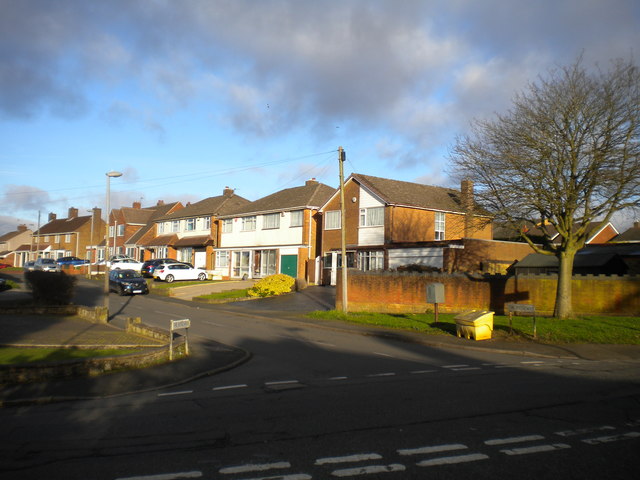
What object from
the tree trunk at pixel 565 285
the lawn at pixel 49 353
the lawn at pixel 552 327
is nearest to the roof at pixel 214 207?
the lawn at pixel 552 327

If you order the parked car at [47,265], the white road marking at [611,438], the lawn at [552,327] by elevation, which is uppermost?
the parked car at [47,265]

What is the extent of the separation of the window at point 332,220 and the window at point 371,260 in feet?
12.7

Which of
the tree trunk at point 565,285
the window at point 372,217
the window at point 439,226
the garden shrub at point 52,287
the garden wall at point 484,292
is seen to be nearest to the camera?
the tree trunk at point 565,285

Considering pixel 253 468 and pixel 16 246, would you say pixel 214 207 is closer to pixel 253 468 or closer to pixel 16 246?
pixel 253 468

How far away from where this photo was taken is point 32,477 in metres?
5.63

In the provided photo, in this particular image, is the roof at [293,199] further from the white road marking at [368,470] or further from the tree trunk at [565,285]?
the white road marking at [368,470]

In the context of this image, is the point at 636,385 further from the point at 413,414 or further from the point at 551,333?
the point at 551,333

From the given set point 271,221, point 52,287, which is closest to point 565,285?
point 52,287

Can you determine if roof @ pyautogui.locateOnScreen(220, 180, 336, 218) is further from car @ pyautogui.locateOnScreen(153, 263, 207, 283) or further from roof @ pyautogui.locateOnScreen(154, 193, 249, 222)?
car @ pyautogui.locateOnScreen(153, 263, 207, 283)

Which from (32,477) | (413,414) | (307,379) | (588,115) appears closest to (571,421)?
(413,414)

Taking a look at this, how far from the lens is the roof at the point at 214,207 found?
175ft

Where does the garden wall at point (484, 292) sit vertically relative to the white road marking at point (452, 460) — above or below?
above

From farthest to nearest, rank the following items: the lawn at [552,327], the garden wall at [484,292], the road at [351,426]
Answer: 1. the garden wall at [484,292]
2. the lawn at [552,327]
3. the road at [351,426]

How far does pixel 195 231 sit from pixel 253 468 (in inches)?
2021
